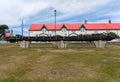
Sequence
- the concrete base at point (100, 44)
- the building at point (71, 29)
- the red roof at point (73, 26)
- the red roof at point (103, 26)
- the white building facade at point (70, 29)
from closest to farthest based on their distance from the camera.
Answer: the concrete base at point (100, 44), the red roof at point (103, 26), the building at point (71, 29), the white building facade at point (70, 29), the red roof at point (73, 26)

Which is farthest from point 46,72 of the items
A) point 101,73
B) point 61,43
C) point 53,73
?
point 61,43

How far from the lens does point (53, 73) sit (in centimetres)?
1645

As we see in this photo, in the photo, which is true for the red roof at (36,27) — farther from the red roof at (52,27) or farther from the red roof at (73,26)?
the red roof at (73,26)

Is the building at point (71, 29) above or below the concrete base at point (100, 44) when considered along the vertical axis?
above

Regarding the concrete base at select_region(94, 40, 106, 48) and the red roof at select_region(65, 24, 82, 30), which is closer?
the concrete base at select_region(94, 40, 106, 48)

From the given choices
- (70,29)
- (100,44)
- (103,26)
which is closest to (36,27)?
(70,29)

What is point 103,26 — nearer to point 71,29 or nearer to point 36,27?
point 71,29

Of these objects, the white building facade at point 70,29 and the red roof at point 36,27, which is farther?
the red roof at point 36,27

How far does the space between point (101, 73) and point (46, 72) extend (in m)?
4.29

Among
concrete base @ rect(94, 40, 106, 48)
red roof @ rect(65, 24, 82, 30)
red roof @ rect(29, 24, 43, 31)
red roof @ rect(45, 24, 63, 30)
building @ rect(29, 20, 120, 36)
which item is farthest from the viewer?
red roof @ rect(29, 24, 43, 31)

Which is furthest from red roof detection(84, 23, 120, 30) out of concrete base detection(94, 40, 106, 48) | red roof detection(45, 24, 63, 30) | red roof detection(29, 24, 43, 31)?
concrete base detection(94, 40, 106, 48)

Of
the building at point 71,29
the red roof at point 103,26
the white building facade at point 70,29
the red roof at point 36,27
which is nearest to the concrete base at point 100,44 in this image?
the building at point 71,29

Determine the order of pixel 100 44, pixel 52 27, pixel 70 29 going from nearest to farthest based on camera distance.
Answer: pixel 100 44, pixel 70 29, pixel 52 27

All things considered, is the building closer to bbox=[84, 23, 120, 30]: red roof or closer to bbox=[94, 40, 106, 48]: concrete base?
bbox=[84, 23, 120, 30]: red roof
